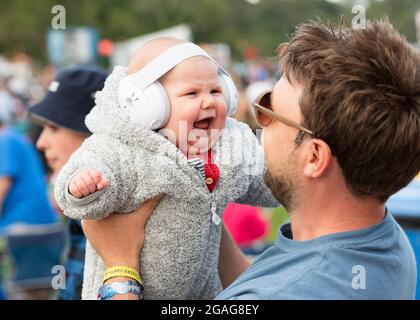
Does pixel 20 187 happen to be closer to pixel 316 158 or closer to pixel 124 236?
pixel 124 236

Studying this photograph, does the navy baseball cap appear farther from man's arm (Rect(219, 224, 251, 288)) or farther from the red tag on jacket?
the red tag on jacket

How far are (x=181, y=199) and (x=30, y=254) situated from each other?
150 inches

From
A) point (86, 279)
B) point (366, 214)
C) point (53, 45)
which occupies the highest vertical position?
point (53, 45)

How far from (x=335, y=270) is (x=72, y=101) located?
1.83m

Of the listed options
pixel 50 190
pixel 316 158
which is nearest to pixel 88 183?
pixel 316 158

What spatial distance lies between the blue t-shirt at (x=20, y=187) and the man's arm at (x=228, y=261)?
3.79m

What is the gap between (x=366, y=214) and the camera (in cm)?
199

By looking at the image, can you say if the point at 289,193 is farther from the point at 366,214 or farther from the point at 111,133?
the point at 111,133

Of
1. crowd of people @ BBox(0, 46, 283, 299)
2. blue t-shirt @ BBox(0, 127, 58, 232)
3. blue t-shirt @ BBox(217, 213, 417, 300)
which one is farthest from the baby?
blue t-shirt @ BBox(0, 127, 58, 232)

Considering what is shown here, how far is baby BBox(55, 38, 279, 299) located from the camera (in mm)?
2127

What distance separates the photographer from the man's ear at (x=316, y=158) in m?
1.90

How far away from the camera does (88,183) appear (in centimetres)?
200

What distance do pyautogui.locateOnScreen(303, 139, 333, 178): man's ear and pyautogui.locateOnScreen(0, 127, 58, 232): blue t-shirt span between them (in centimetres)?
445

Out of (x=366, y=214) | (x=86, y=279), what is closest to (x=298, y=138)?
(x=366, y=214)
